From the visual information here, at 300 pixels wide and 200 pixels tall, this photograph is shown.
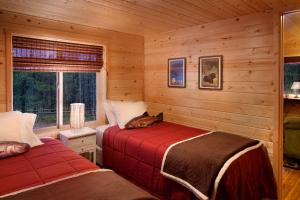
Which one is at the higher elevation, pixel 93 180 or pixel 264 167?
pixel 93 180

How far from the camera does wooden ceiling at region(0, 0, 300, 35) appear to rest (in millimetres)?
2316

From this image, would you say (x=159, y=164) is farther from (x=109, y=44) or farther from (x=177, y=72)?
(x=109, y=44)

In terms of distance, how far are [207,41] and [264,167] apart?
169 centimetres

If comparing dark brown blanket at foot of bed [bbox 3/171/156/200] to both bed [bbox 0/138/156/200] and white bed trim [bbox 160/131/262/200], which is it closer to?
bed [bbox 0/138/156/200]

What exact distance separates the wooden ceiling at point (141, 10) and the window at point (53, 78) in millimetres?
383

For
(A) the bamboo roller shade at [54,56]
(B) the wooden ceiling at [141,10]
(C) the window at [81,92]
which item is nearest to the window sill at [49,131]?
(C) the window at [81,92]

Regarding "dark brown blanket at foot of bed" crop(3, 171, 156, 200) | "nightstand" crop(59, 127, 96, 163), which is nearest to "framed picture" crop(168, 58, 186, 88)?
"nightstand" crop(59, 127, 96, 163)

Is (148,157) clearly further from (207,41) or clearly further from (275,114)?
(207,41)

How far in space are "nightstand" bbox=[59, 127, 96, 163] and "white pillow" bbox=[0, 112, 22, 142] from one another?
0.65 m

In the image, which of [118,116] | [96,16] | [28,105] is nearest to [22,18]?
[96,16]

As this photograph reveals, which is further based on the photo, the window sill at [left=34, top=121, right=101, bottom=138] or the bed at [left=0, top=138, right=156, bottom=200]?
the window sill at [left=34, top=121, right=101, bottom=138]

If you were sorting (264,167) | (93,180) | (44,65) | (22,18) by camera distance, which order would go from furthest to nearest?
(44,65)
(22,18)
(264,167)
(93,180)

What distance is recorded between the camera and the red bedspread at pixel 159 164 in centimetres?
206

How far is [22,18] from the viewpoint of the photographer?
8.87ft
